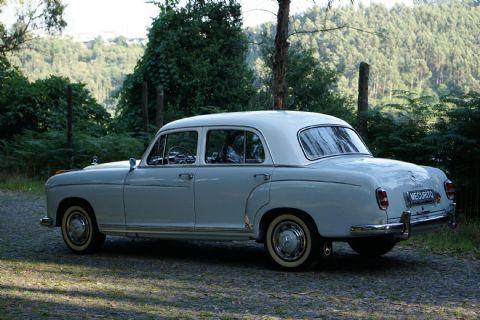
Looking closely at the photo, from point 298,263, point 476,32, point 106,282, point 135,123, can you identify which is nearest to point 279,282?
point 298,263

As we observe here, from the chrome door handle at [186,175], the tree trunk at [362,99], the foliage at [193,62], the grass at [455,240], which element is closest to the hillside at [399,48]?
the foliage at [193,62]

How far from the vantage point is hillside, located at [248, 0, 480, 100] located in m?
60.8

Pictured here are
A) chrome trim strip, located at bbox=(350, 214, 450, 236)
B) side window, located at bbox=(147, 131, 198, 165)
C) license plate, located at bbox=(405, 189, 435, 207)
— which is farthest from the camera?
side window, located at bbox=(147, 131, 198, 165)

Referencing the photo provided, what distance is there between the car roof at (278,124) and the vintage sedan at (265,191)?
1 centimetres

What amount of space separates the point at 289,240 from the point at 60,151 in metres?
15.5

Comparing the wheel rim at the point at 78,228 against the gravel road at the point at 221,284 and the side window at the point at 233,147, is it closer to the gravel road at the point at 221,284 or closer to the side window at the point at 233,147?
the gravel road at the point at 221,284

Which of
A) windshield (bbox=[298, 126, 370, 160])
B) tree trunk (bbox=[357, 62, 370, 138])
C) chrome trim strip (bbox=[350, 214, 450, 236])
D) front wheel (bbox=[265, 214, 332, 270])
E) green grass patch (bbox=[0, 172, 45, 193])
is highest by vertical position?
tree trunk (bbox=[357, 62, 370, 138])

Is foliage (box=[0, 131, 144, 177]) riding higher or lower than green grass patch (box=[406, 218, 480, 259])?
higher

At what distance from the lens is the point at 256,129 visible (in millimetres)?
9062

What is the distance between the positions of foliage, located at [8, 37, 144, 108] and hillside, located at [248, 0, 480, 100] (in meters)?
23.7

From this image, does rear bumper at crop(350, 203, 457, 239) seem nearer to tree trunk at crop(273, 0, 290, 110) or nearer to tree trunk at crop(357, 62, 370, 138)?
tree trunk at crop(357, 62, 370, 138)

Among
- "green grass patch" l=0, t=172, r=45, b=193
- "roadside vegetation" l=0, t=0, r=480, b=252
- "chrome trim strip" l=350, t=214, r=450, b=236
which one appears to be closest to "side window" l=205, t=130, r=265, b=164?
"chrome trim strip" l=350, t=214, r=450, b=236

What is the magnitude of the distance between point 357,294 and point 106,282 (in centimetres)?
258

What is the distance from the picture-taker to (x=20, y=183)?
862 inches
